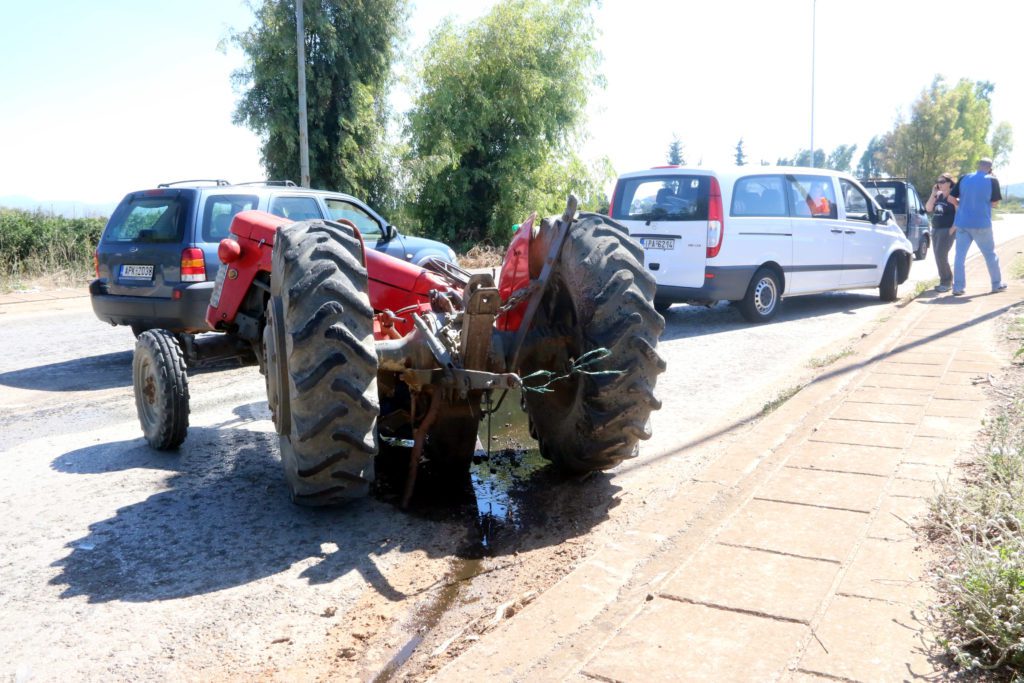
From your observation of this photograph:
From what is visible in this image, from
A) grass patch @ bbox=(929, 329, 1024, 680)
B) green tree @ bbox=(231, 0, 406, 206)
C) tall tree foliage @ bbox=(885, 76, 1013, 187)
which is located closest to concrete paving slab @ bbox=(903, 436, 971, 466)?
grass patch @ bbox=(929, 329, 1024, 680)

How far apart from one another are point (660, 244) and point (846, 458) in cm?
613

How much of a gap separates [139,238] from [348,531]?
5.63 metres

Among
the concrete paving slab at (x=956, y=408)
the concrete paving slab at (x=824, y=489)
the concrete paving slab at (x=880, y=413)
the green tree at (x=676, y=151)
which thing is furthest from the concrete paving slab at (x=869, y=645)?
the green tree at (x=676, y=151)

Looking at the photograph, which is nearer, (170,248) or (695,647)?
(695,647)

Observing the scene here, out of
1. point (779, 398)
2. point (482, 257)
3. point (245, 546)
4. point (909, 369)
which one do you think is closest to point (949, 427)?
point (779, 398)

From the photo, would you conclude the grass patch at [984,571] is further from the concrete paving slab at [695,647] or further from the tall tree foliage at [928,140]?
the tall tree foliage at [928,140]

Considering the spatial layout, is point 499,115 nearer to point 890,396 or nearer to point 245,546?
point 890,396

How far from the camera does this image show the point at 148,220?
8.38 meters

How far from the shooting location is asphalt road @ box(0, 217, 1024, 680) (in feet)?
9.66

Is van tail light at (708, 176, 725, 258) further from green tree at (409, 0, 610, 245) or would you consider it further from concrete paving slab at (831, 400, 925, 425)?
green tree at (409, 0, 610, 245)

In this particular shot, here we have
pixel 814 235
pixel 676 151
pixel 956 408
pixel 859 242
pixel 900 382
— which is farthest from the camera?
pixel 676 151

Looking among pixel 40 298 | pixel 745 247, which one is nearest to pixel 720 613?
pixel 745 247

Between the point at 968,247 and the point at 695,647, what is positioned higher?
the point at 968,247

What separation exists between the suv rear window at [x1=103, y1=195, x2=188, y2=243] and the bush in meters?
10.8
